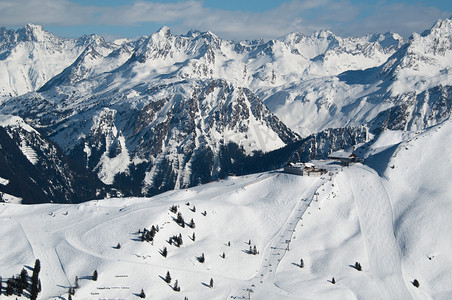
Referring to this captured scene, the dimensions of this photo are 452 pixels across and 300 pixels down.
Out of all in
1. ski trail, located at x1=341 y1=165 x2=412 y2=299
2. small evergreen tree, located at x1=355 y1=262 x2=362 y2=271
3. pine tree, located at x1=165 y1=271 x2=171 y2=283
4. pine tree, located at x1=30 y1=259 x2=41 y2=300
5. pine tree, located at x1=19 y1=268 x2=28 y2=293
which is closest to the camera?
pine tree, located at x1=30 y1=259 x2=41 y2=300

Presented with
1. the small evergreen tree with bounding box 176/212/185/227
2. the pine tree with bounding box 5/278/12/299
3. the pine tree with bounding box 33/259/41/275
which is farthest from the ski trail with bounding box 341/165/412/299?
the pine tree with bounding box 5/278/12/299

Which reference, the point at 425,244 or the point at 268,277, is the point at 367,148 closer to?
the point at 425,244

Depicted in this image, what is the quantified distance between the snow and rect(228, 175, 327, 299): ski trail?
236mm

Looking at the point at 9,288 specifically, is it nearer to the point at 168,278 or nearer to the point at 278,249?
the point at 168,278

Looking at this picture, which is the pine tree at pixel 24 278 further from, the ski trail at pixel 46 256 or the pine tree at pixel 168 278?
the pine tree at pixel 168 278

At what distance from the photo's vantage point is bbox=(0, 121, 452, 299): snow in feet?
349

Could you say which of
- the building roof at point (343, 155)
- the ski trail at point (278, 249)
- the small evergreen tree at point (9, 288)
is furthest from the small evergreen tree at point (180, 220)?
the building roof at point (343, 155)

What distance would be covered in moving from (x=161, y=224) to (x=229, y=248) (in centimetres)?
1713

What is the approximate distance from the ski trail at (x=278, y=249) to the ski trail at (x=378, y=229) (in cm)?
1153

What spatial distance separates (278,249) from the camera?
397ft

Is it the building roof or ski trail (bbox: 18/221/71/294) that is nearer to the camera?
ski trail (bbox: 18/221/71/294)

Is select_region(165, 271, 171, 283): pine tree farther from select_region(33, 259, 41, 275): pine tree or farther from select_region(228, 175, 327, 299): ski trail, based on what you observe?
select_region(33, 259, 41, 275): pine tree

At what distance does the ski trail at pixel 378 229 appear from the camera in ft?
358

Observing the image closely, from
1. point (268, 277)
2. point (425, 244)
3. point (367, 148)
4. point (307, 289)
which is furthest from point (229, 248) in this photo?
point (367, 148)
